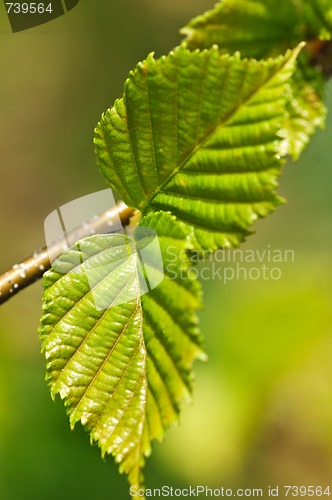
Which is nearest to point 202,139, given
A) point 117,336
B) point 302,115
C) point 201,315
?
point 117,336

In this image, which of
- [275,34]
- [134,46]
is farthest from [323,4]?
[134,46]

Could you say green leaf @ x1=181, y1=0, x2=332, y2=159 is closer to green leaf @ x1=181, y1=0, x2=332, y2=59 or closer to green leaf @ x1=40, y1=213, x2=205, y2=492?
green leaf @ x1=181, y1=0, x2=332, y2=59

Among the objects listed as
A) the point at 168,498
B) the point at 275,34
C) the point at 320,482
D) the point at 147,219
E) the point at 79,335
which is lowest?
the point at 320,482

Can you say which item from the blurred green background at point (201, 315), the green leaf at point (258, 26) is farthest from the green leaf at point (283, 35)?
the blurred green background at point (201, 315)

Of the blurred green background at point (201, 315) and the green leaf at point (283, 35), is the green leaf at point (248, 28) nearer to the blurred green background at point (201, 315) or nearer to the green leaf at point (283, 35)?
the green leaf at point (283, 35)

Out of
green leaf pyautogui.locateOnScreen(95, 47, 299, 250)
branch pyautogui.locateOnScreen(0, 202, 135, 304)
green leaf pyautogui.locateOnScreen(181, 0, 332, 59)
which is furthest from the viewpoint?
green leaf pyautogui.locateOnScreen(181, 0, 332, 59)

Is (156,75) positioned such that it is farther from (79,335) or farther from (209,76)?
(79,335)

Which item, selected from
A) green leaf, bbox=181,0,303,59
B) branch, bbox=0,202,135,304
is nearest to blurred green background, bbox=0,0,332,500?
green leaf, bbox=181,0,303,59
